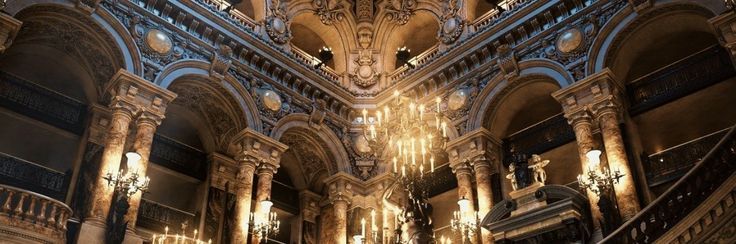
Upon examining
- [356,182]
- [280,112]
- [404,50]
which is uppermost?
[404,50]

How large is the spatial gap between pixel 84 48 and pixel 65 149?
2.12m

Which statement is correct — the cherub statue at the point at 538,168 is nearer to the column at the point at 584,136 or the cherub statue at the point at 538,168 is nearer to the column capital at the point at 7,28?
the column at the point at 584,136

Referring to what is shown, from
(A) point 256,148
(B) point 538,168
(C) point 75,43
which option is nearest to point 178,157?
(A) point 256,148

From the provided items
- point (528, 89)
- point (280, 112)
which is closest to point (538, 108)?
point (528, 89)

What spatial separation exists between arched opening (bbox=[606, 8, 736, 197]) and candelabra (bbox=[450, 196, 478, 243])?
317cm

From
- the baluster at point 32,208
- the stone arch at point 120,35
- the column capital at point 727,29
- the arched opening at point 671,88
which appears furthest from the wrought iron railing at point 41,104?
the column capital at point 727,29

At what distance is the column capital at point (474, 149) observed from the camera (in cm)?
1303

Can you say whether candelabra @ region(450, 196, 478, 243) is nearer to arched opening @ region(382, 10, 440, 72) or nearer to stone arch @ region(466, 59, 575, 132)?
stone arch @ region(466, 59, 575, 132)

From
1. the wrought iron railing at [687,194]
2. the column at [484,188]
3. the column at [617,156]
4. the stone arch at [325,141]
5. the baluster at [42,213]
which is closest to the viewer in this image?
the wrought iron railing at [687,194]

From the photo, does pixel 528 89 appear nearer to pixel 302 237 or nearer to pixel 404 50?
pixel 404 50

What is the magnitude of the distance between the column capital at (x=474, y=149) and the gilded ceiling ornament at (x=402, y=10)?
191 inches

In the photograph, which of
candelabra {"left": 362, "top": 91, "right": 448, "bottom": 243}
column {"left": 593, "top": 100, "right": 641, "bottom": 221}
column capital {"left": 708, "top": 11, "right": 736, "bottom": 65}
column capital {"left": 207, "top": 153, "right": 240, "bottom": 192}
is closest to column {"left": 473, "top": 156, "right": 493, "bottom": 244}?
column {"left": 593, "top": 100, "right": 641, "bottom": 221}

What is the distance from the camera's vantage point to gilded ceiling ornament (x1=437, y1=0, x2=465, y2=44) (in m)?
15.2

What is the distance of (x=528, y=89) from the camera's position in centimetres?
1352
